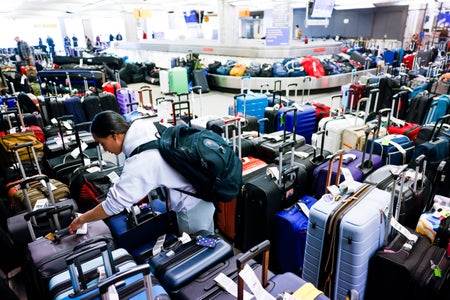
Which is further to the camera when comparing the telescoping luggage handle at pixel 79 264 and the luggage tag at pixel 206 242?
the luggage tag at pixel 206 242

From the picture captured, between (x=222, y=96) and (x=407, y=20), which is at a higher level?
(x=407, y=20)

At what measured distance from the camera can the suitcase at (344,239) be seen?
1912 millimetres

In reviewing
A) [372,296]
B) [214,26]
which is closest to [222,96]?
[372,296]

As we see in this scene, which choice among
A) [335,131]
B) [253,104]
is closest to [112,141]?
[335,131]

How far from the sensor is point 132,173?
5.83 ft

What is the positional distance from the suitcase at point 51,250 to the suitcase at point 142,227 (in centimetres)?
16

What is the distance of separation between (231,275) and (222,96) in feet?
28.9

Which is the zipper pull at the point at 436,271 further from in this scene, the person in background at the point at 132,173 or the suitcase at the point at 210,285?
the person in background at the point at 132,173

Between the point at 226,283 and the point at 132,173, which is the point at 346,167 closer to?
the point at 226,283

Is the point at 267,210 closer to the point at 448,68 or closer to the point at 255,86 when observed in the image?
the point at 255,86

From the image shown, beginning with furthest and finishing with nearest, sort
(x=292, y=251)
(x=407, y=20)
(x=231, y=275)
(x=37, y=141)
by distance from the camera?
(x=407, y=20) → (x=37, y=141) → (x=292, y=251) → (x=231, y=275)

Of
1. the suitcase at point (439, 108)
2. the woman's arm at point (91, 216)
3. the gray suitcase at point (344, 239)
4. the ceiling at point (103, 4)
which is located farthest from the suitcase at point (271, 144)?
the ceiling at point (103, 4)

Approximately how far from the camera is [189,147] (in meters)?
Answer: 1.90

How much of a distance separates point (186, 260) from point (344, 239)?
1002mm
